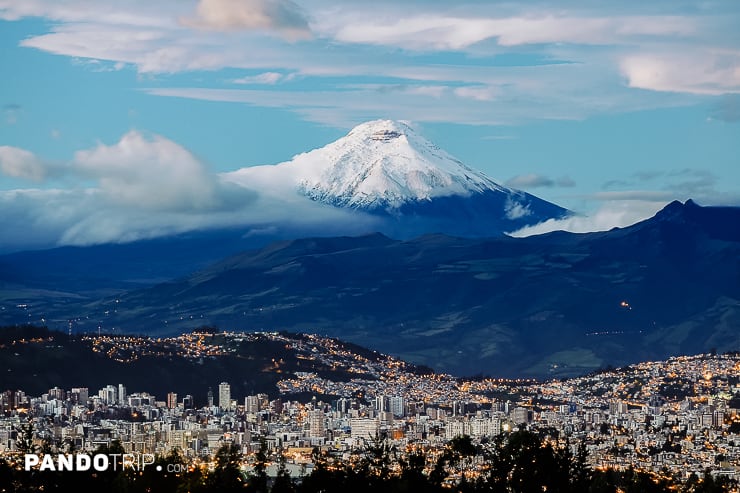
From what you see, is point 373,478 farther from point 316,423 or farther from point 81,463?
point 316,423

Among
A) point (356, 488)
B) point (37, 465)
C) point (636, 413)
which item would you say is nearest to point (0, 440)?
point (37, 465)

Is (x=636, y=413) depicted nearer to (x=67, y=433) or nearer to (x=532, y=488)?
(x=67, y=433)

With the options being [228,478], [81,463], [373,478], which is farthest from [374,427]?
[81,463]

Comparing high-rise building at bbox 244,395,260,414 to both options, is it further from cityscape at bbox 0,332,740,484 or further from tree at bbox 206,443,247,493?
tree at bbox 206,443,247,493

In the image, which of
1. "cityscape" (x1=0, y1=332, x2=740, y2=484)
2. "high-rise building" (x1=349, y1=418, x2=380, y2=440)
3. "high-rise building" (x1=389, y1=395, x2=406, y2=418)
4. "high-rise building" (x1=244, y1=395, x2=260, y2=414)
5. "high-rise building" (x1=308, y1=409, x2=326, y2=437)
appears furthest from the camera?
"high-rise building" (x1=244, y1=395, x2=260, y2=414)

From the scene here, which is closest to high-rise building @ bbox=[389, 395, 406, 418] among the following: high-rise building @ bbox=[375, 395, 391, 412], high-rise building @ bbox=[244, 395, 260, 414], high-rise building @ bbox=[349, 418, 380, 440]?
high-rise building @ bbox=[375, 395, 391, 412]

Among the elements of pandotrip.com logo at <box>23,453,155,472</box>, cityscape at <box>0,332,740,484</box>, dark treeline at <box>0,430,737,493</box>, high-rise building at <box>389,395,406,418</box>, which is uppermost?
high-rise building at <box>389,395,406,418</box>

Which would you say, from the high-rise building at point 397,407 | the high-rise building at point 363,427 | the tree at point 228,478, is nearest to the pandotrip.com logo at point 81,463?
the tree at point 228,478

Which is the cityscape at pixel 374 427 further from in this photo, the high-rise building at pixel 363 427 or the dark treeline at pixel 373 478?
the dark treeline at pixel 373 478

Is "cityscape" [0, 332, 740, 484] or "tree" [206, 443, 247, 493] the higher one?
"cityscape" [0, 332, 740, 484]
